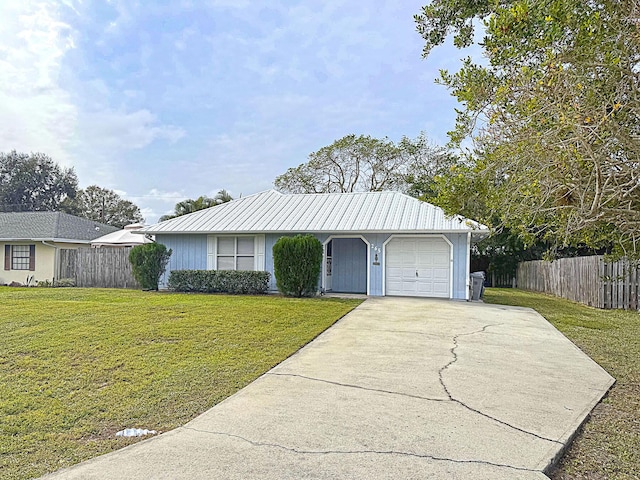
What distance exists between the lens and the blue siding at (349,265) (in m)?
16.7

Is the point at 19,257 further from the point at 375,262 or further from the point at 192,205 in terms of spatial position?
the point at 375,262

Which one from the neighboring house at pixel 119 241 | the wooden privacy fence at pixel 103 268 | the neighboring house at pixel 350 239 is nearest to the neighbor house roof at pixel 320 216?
the neighboring house at pixel 350 239

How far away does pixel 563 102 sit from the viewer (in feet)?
14.6

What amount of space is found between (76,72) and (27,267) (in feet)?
38.2

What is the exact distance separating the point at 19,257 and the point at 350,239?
15907 millimetres

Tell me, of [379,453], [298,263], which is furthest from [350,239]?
[379,453]

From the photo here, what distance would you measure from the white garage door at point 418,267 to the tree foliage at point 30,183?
41.4 m

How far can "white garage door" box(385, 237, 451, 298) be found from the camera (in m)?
15.0

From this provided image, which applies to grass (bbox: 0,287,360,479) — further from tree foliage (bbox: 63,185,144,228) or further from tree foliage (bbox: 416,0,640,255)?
tree foliage (bbox: 63,185,144,228)

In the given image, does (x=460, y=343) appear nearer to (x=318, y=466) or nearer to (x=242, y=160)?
(x=318, y=466)

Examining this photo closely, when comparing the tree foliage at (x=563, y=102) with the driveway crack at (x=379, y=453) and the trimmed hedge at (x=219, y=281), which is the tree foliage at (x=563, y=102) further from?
the trimmed hedge at (x=219, y=281)

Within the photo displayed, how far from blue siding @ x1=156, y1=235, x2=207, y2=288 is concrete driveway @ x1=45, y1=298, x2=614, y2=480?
9916 millimetres

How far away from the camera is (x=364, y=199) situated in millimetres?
18203

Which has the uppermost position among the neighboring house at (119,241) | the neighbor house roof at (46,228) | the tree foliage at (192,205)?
the tree foliage at (192,205)
